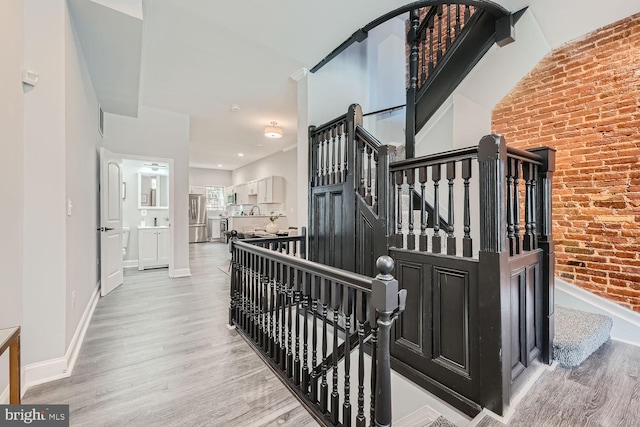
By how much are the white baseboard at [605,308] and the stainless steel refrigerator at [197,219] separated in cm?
999

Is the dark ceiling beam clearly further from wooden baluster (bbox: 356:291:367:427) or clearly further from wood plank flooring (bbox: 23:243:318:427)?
wood plank flooring (bbox: 23:243:318:427)

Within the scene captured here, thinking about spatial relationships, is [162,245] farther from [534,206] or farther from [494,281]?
[534,206]

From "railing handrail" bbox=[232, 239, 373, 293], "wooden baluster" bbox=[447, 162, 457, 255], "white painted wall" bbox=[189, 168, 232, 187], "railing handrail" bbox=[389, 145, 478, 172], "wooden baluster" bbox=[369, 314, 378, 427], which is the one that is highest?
"white painted wall" bbox=[189, 168, 232, 187]

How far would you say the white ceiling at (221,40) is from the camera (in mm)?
2271

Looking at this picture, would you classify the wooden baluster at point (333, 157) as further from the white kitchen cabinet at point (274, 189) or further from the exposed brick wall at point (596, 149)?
the white kitchen cabinet at point (274, 189)

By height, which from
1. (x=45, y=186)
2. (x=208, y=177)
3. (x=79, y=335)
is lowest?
(x=79, y=335)

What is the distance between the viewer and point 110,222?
410 cm

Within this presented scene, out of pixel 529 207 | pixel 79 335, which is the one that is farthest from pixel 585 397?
pixel 79 335

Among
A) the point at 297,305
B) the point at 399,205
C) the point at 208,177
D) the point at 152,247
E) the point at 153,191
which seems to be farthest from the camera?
the point at 208,177

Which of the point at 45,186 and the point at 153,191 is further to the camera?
the point at 153,191

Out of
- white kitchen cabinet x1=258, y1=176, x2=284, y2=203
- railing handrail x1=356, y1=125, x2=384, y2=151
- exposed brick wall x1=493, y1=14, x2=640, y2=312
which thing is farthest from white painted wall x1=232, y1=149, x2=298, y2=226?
exposed brick wall x1=493, y1=14, x2=640, y2=312

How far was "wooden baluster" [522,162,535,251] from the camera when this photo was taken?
178cm

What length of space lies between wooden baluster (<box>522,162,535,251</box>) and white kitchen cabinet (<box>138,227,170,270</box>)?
19.9ft

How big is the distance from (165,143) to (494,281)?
5.31 m
